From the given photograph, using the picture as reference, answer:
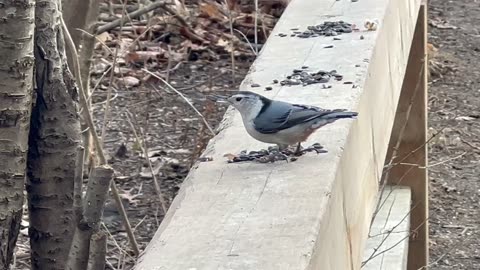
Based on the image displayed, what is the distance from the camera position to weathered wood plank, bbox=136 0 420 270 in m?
1.48

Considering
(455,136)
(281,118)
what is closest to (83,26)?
(281,118)

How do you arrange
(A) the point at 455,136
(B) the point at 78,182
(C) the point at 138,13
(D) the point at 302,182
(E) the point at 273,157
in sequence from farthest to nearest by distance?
(A) the point at 455,136 < (C) the point at 138,13 < (B) the point at 78,182 < (E) the point at 273,157 < (D) the point at 302,182

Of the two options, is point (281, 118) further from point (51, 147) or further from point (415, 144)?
point (415, 144)

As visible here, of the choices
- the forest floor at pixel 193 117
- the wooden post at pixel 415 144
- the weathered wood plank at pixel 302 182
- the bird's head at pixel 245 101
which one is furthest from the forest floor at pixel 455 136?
the bird's head at pixel 245 101

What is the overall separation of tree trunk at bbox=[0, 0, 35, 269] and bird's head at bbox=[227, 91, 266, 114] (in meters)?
0.41

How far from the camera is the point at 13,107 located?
203 centimetres

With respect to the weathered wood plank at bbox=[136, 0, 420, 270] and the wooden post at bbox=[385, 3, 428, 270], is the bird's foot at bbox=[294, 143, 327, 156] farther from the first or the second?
the wooden post at bbox=[385, 3, 428, 270]

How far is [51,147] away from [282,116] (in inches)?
18.8

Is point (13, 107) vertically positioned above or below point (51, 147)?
above

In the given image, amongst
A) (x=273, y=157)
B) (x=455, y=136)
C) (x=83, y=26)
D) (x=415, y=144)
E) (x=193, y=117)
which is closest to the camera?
(x=273, y=157)

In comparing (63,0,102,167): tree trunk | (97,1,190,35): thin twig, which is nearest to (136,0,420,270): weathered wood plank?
(63,0,102,167): tree trunk

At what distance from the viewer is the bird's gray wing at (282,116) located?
205cm

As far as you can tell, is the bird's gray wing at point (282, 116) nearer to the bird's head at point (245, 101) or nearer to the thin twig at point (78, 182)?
the bird's head at point (245, 101)

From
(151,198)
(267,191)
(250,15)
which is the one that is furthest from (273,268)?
(250,15)
